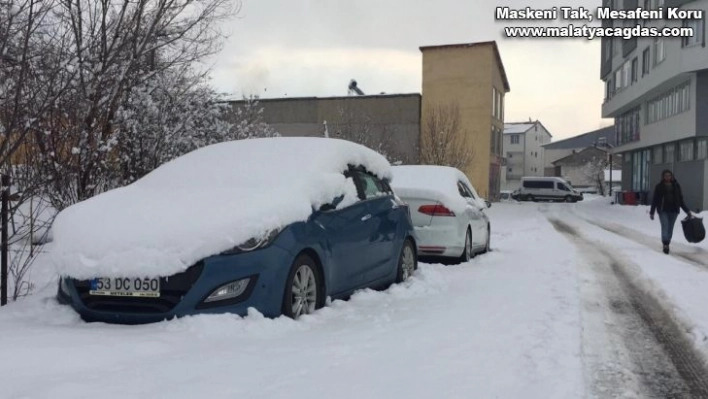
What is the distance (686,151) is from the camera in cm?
3184

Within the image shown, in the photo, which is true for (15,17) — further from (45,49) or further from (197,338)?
(197,338)

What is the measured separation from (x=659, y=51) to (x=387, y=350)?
3416cm

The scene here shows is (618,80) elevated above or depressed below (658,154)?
above

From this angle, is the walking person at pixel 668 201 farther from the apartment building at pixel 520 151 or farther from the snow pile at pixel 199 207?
the apartment building at pixel 520 151

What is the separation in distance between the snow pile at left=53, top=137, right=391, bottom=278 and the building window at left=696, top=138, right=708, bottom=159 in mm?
28151

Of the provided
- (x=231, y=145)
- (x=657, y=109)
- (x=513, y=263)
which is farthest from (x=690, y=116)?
(x=231, y=145)

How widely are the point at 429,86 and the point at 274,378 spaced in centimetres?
4008

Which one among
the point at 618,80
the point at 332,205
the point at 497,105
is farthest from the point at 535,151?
the point at 332,205

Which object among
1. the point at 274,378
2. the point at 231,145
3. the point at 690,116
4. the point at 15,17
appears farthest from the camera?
the point at 690,116

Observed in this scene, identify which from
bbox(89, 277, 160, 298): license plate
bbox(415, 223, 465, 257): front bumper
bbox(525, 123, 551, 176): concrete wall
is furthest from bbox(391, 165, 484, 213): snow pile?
bbox(525, 123, 551, 176): concrete wall

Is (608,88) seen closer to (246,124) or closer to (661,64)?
(661,64)

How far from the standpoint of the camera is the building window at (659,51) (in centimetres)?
3199

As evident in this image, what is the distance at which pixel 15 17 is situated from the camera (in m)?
5.05

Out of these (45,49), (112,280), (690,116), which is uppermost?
(690,116)
